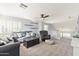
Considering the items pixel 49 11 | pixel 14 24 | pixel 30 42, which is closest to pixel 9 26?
pixel 14 24

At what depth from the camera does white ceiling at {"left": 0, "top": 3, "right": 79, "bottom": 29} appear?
2545mm

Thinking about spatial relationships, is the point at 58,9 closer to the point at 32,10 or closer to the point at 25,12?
the point at 32,10

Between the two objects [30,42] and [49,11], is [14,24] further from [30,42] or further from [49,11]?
[49,11]

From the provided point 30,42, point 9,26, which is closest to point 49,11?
point 30,42

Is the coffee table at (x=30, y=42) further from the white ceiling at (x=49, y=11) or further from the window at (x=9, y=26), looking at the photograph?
the white ceiling at (x=49, y=11)

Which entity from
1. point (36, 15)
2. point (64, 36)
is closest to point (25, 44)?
point (36, 15)

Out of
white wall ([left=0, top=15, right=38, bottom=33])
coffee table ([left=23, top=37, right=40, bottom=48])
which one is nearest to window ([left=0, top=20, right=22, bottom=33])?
white wall ([left=0, top=15, right=38, bottom=33])

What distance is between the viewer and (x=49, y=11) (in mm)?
2611

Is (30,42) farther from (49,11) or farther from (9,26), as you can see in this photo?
(49,11)

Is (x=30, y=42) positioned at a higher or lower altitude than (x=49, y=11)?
lower

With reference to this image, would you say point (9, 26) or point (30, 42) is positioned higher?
point (9, 26)

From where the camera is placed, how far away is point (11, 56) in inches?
104

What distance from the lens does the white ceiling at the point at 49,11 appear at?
255cm

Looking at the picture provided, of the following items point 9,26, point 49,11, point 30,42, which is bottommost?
point 30,42
